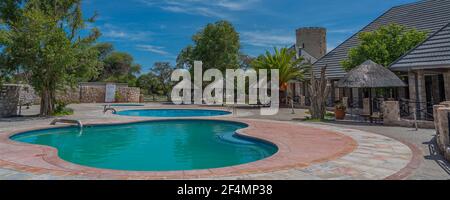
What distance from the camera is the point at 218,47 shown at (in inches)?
1319

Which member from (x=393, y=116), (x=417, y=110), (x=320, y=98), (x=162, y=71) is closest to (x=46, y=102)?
(x=320, y=98)

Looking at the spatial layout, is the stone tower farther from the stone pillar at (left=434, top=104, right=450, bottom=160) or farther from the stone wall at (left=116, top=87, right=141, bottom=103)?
the stone pillar at (left=434, top=104, right=450, bottom=160)

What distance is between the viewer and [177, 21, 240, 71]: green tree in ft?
110

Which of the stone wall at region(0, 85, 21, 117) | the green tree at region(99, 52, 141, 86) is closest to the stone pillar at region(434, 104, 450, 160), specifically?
the stone wall at region(0, 85, 21, 117)

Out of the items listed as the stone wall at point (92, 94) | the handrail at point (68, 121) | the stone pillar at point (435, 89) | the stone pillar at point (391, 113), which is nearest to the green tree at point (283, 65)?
the stone pillar at point (435, 89)

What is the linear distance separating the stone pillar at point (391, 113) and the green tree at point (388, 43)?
5.24 metres

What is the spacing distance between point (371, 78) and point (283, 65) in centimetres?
1222

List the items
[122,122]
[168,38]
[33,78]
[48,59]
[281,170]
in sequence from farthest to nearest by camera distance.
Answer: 1. [168,38]
2. [33,78]
3. [48,59]
4. [122,122]
5. [281,170]

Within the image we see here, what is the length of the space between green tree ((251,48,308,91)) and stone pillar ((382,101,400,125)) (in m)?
12.8

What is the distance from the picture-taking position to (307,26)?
44781 mm

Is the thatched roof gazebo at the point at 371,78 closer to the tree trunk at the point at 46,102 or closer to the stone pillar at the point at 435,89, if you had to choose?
the stone pillar at the point at 435,89

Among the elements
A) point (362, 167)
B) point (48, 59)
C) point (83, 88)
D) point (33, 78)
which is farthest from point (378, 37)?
point (83, 88)
